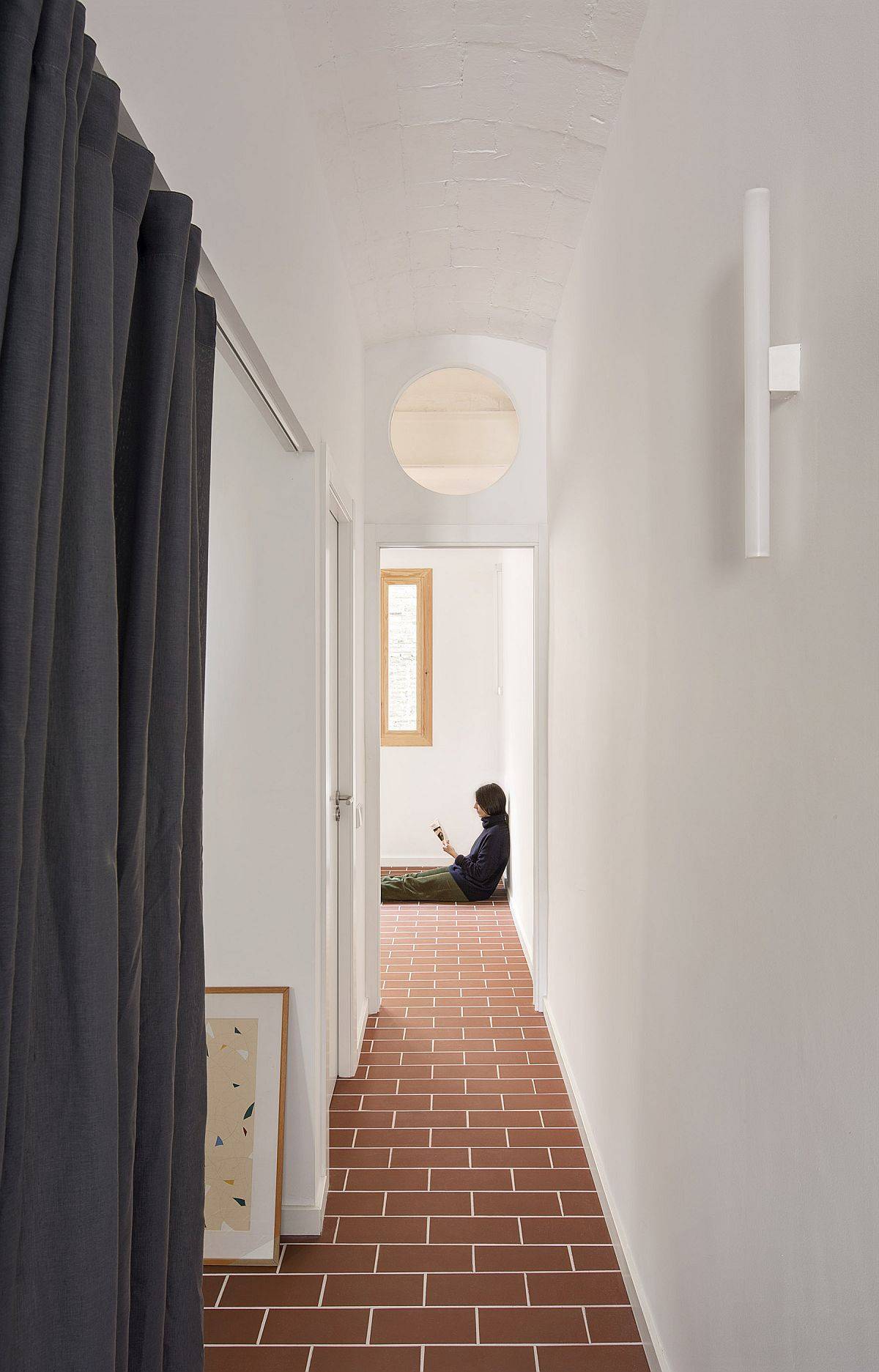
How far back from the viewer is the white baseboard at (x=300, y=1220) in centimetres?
242

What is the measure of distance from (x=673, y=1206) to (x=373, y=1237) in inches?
39.4

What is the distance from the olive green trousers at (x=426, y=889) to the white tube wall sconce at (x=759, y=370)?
5.25 m

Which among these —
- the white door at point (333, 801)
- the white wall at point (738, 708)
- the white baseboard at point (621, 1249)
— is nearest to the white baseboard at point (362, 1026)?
the white door at point (333, 801)

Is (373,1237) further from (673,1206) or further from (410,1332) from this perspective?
(673,1206)

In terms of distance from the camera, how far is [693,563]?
161 centimetres

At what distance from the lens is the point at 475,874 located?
6.05 m

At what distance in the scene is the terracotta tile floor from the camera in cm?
201

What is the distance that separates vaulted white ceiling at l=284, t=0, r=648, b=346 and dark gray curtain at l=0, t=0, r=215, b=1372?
134cm

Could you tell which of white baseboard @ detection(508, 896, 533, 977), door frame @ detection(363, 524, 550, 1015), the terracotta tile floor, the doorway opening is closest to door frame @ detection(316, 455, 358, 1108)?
the doorway opening

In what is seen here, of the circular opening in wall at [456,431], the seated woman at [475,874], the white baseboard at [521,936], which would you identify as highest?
the circular opening in wall at [456,431]

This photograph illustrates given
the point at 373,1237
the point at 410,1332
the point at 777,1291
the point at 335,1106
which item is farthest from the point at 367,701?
the point at 777,1291

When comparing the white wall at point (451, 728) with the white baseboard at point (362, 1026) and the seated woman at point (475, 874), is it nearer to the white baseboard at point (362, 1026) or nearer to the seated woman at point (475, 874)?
the seated woman at point (475, 874)

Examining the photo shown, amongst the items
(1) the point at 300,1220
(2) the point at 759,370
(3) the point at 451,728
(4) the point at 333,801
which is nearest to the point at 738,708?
(2) the point at 759,370

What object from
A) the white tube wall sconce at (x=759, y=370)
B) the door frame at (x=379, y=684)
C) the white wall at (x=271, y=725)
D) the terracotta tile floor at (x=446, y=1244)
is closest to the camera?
the white tube wall sconce at (x=759, y=370)
